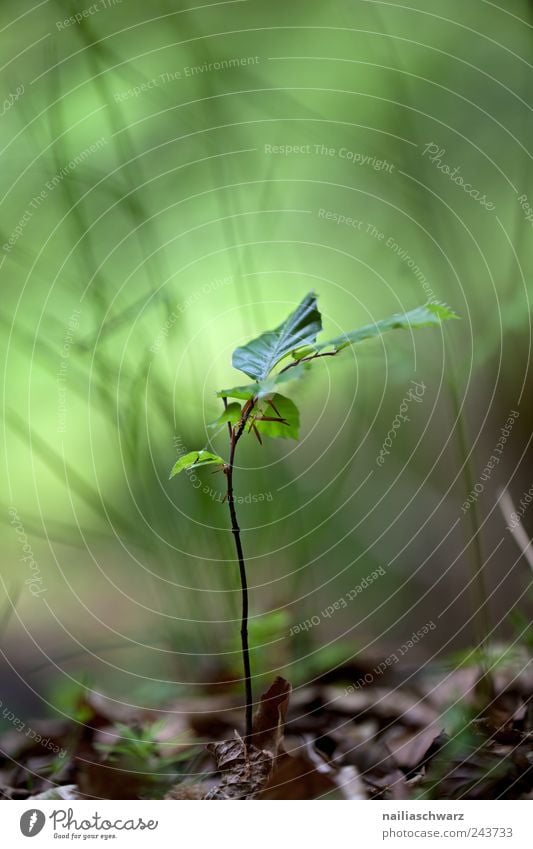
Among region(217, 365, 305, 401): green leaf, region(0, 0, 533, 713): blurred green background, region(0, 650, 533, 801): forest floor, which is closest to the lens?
region(217, 365, 305, 401): green leaf

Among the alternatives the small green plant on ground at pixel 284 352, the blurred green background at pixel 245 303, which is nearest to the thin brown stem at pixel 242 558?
the small green plant on ground at pixel 284 352

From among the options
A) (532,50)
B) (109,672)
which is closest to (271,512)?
(109,672)

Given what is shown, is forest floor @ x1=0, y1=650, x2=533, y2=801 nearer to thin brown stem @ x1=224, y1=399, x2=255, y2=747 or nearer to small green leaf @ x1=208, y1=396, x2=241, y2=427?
thin brown stem @ x1=224, y1=399, x2=255, y2=747

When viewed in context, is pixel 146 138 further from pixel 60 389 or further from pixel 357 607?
pixel 357 607

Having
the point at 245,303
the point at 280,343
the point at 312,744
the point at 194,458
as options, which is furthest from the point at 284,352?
the point at 312,744

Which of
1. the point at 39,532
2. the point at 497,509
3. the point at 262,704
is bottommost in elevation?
the point at 262,704

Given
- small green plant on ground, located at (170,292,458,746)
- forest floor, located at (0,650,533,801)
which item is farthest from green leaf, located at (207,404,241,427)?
forest floor, located at (0,650,533,801)
